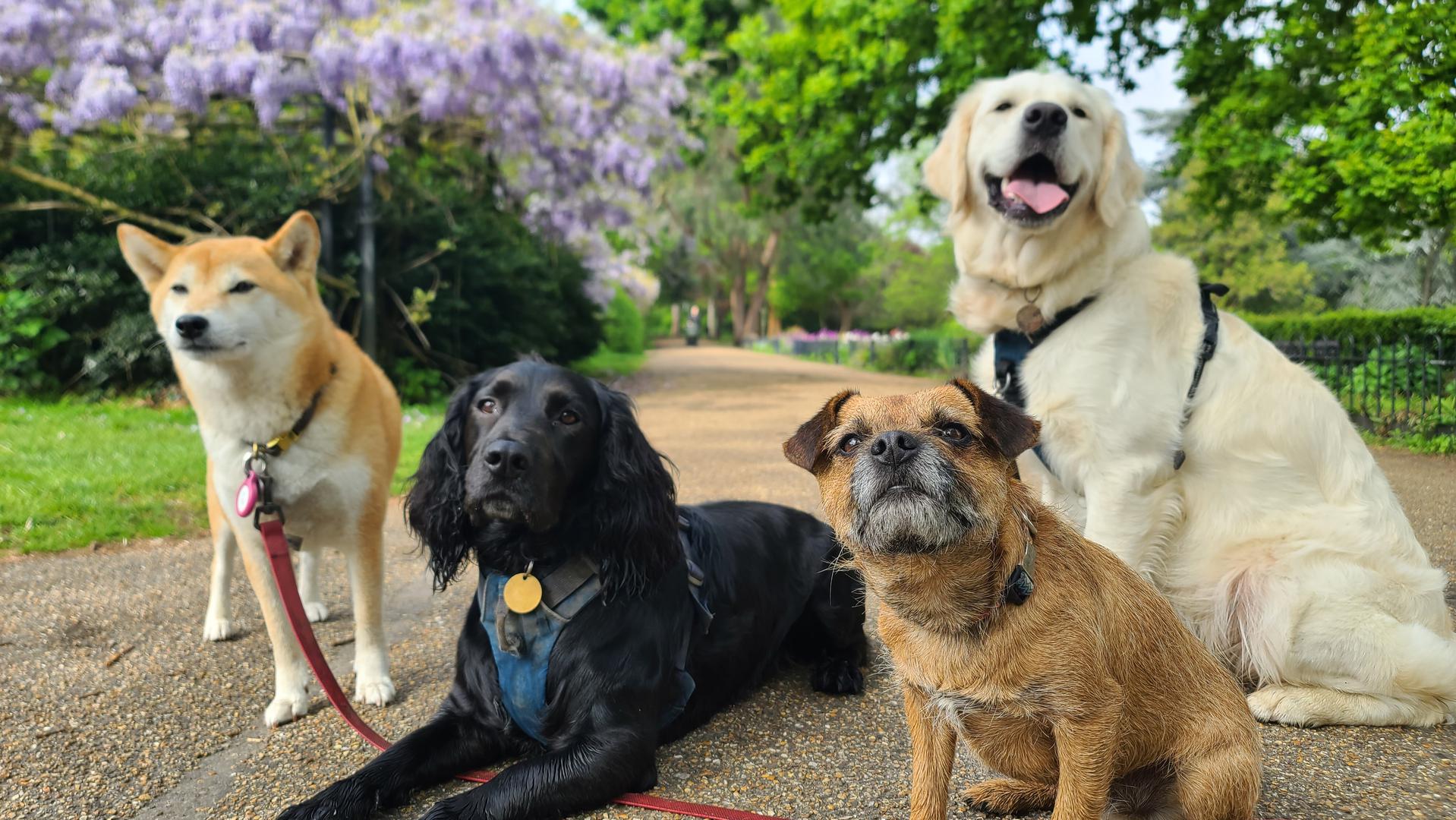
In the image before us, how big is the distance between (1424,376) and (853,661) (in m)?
8.34

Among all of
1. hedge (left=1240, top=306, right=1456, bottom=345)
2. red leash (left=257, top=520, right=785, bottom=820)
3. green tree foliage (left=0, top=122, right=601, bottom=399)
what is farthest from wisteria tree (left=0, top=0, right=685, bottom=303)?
hedge (left=1240, top=306, right=1456, bottom=345)

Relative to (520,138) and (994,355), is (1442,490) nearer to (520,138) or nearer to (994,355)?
(994,355)

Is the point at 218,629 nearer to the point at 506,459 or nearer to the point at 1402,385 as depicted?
the point at 506,459

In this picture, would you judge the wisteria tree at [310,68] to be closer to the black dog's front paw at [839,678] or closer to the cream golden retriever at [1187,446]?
the cream golden retriever at [1187,446]

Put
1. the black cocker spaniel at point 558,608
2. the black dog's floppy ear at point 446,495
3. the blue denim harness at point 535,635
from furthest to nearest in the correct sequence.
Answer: the black dog's floppy ear at point 446,495, the blue denim harness at point 535,635, the black cocker spaniel at point 558,608

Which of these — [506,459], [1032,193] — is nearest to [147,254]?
[506,459]

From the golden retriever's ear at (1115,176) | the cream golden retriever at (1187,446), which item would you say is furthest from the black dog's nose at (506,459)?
the golden retriever's ear at (1115,176)

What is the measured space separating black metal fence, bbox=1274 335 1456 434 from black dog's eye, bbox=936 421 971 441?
869 cm

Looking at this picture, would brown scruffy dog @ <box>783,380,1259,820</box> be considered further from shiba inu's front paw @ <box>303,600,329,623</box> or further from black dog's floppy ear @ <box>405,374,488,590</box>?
shiba inu's front paw @ <box>303,600,329,623</box>

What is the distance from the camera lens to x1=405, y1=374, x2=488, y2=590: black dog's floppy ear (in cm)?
297

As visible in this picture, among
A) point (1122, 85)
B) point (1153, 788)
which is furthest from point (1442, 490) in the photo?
point (1122, 85)

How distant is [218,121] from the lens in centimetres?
1437

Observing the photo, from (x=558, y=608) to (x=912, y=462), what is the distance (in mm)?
1420

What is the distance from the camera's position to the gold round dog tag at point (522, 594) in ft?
8.95
